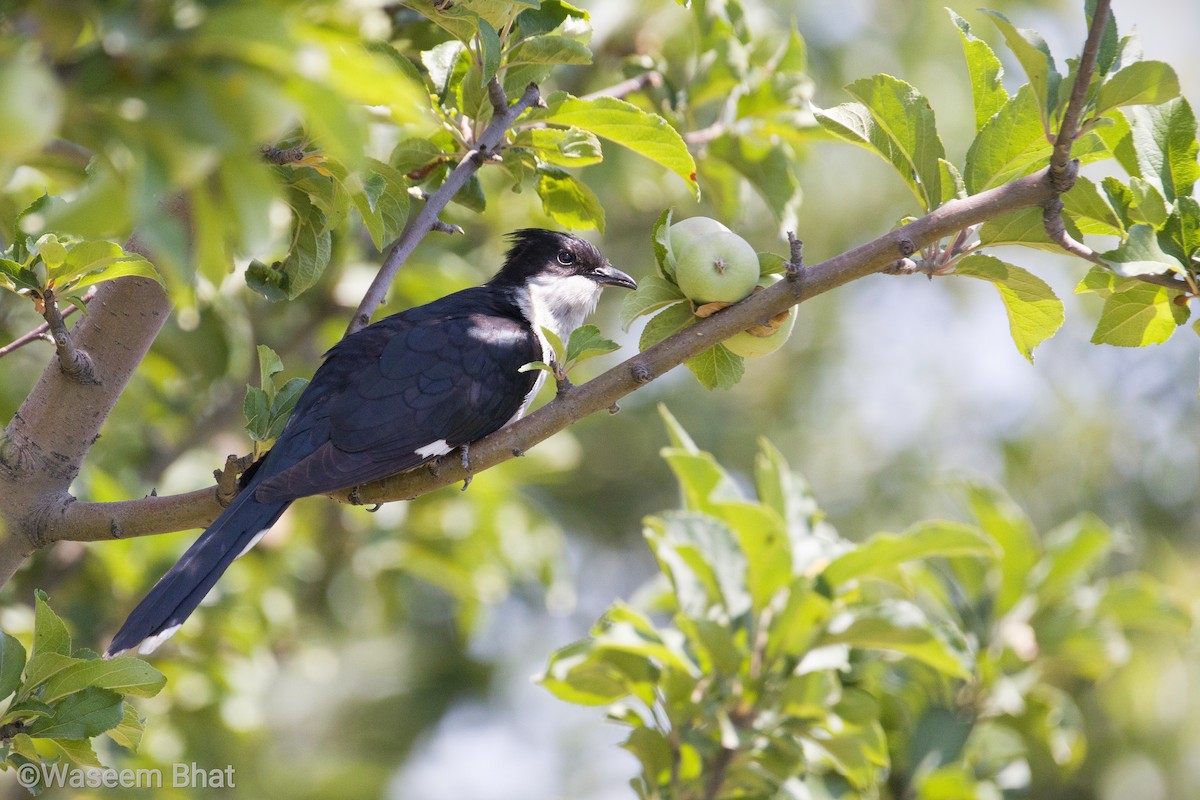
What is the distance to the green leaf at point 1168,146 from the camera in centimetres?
223

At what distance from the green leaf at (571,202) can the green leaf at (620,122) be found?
0.27m

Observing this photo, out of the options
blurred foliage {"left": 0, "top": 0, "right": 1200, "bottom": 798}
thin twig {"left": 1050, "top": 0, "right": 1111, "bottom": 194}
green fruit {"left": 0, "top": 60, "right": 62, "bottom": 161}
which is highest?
green fruit {"left": 0, "top": 60, "right": 62, "bottom": 161}

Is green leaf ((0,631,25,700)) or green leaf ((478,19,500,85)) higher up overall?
green leaf ((478,19,500,85))

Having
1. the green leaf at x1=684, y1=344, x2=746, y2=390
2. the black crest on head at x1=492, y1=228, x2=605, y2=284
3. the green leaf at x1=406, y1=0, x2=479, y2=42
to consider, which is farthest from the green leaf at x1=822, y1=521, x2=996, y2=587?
the black crest on head at x1=492, y1=228, x2=605, y2=284

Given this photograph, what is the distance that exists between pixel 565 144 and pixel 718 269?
683 millimetres

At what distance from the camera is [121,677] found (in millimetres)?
2143

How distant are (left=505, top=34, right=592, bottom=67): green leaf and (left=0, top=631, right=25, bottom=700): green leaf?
67.7 inches

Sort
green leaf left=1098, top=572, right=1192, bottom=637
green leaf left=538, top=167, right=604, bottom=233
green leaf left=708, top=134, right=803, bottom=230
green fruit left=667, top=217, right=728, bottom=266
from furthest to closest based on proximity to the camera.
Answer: green leaf left=708, top=134, right=803, bottom=230 < green leaf left=1098, top=572, right=1192, bottom=637 < green leaf left=538, top=167, right=604, bottom=233 < green fruit left=667, top=217, right=728, bottom=266

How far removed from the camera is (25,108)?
1120mm

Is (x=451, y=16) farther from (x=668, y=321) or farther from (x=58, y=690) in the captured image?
(x=58, y=690)

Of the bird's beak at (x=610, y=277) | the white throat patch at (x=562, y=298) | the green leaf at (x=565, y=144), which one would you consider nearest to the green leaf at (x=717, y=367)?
the green leaf at (x=565, y=144)

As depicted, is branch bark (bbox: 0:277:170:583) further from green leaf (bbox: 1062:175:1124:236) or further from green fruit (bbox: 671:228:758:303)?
green leaf (bbox: 1062:175:1124:236)

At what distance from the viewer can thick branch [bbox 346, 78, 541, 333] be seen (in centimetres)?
268

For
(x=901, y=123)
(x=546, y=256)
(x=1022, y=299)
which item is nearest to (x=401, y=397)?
(x=546, y=256)
